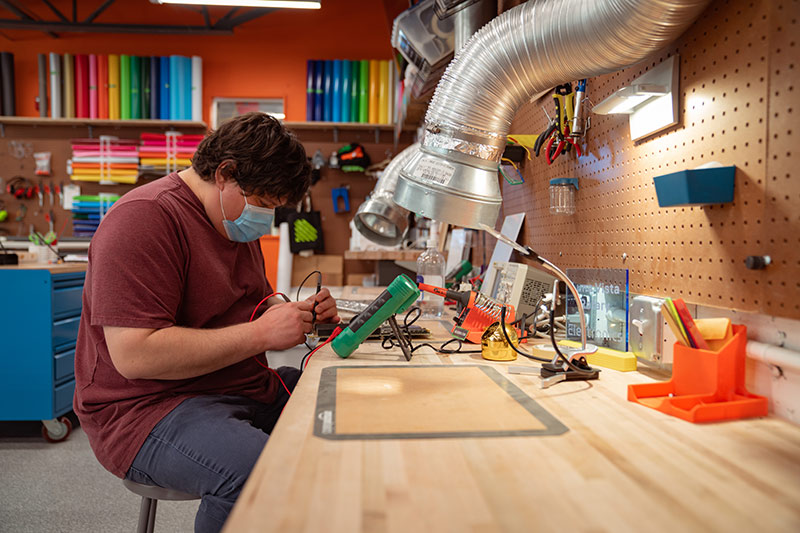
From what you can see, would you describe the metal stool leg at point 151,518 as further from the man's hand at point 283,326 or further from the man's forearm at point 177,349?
the man's hand at point 283,326

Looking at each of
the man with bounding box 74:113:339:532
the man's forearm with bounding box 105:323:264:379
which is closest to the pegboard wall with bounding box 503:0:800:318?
the man with bounding box 74:113:339:532

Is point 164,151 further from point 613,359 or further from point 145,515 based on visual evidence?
point 613,359

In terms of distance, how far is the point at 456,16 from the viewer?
2000 mm

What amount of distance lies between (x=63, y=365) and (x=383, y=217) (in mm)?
1841

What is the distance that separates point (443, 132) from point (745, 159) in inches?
27.5

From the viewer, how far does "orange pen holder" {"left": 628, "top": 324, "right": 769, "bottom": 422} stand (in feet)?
2.59

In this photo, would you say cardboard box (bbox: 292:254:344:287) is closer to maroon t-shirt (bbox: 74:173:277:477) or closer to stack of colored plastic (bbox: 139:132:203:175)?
stack of colored plastic (bbox: 139:132:203:175)

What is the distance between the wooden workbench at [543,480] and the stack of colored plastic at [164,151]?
14.1 feet

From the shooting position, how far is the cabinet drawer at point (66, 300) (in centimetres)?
265

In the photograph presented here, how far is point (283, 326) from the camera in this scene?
4.02ft

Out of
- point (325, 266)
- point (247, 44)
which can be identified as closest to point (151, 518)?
point (325, 266)

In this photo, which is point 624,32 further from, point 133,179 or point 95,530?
point 133,179

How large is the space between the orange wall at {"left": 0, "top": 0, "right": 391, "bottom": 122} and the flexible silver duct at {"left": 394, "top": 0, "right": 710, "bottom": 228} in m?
3.79

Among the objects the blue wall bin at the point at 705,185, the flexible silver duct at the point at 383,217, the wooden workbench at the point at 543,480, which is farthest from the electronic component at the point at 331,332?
the flexible silver duct at the point at 383,217
